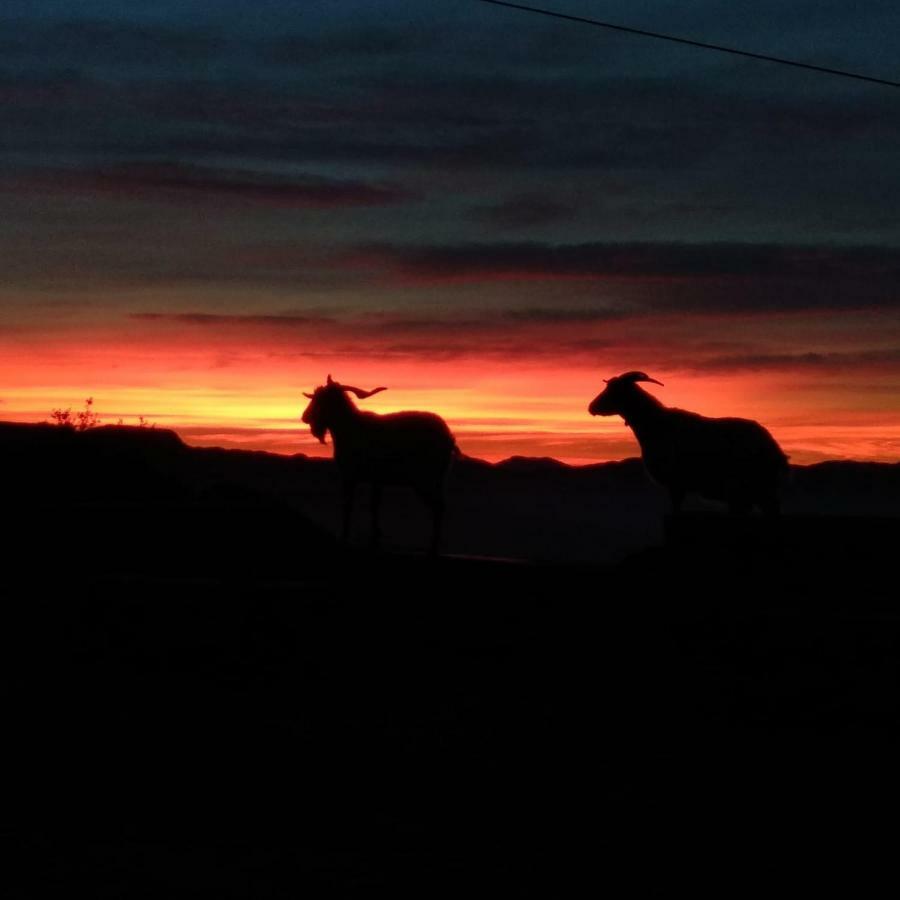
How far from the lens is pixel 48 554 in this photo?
13070 millimetres

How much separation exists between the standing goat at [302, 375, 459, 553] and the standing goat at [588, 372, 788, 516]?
226 cm

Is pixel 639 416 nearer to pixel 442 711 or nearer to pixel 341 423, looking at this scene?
pixel 341 423

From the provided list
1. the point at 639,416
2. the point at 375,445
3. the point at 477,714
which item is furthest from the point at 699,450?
the point at 477,714

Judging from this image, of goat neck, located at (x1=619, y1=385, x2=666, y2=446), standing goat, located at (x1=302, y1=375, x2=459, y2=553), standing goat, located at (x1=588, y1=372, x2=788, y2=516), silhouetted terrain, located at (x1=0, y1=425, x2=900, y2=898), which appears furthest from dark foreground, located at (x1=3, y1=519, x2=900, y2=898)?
goat neck, located at (x1=619, y1=385, x2=666, y2=446)

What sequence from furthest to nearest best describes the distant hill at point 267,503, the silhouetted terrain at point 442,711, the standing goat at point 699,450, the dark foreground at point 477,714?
the standing goat at point 699,450, the distant hill at point 267,503, the dark foreground at point 477,714, the silhouetted terrain at point 442,711

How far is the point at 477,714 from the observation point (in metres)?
10.7

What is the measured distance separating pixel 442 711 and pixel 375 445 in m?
5.34

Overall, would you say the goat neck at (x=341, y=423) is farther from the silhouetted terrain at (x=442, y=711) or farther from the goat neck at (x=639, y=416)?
the goat neck at (x=639, y=416)

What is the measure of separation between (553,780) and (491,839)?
120 cm

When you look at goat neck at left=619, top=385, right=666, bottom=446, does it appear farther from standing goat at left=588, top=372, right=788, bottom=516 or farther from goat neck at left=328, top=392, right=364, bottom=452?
goat neck at left=328, top=392, right=364, bottom=452

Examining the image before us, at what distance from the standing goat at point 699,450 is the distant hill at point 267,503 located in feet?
1.52

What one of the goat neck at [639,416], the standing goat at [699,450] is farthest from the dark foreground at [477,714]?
the goat neck at [639,416]

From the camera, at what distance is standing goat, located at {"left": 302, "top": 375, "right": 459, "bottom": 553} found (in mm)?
15750

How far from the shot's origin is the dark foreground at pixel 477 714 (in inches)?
354
